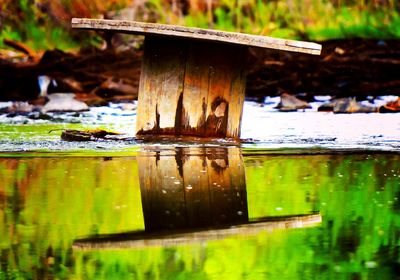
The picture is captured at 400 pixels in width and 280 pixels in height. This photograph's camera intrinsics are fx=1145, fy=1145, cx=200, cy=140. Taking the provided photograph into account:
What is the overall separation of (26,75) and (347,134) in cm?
713

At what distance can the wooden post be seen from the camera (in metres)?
9.55

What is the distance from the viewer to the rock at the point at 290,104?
1461 cm

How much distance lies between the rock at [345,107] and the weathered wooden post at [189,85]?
171 inches

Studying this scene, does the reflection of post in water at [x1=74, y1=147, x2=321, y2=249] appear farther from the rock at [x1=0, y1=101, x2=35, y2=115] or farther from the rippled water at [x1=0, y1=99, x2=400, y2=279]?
the rock at [x1=0, y1=101, x2=35, y2=115]

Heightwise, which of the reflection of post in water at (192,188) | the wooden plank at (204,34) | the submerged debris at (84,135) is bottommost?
the reflection of post in water at (192,188)

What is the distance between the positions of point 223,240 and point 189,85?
189 inches

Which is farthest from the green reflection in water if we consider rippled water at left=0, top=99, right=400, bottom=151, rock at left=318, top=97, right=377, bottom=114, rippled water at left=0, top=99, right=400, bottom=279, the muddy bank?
the muddy bank

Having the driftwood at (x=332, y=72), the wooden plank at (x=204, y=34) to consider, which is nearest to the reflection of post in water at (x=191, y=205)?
the wooden plank at (x=204, y=34)

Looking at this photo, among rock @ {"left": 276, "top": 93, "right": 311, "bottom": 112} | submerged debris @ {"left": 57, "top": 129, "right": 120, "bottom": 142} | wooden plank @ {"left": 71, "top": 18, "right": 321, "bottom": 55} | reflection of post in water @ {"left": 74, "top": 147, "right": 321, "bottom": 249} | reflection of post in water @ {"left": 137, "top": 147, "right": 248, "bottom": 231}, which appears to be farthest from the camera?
rock @ {"left": 276, "top": 93, "right": 311, "bottom": 112}

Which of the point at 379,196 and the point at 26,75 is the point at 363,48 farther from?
the point at 379,196

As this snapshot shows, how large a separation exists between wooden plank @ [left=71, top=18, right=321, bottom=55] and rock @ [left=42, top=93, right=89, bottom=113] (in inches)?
238

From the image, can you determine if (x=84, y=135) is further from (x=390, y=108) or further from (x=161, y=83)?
(x=390, y=108)

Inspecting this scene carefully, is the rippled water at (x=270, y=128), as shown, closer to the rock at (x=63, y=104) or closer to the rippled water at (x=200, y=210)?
the rippled water at (x=200, y=210)

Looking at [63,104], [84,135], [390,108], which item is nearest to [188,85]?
[84,135]
